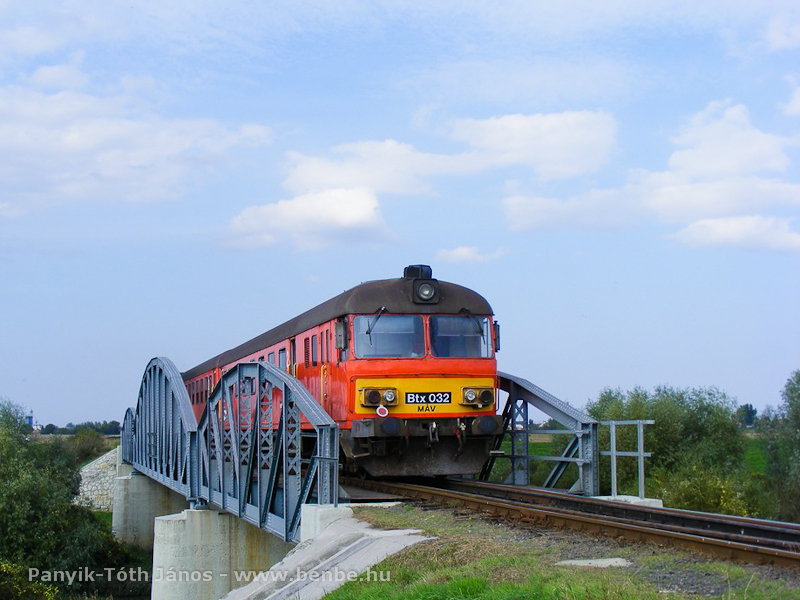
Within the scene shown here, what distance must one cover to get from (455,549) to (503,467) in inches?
1033

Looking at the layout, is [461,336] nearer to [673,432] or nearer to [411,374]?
[411,374]

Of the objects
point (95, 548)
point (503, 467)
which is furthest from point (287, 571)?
point (95, 548)

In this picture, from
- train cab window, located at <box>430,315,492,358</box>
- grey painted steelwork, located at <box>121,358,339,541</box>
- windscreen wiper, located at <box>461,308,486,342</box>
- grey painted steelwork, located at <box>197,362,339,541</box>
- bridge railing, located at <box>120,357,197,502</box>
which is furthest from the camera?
bridge railing, located at <box>120,357,197,502</box>

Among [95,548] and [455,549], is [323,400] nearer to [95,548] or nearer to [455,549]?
[455,549]

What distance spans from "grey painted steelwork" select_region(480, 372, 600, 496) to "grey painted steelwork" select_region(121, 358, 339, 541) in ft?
13.0

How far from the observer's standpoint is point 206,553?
21625 millimetres

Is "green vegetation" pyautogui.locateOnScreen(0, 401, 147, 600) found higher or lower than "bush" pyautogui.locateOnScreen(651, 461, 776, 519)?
lower

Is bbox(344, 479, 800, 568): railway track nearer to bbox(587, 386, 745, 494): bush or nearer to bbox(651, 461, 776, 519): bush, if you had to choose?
bbox(651, 461, 776, 519): bush

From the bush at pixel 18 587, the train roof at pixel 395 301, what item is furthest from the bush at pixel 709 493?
the bush at pixel 18 587

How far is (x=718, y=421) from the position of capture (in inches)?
1305

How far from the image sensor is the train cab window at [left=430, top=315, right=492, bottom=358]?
17.0 meters

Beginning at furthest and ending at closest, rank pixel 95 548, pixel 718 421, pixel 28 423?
pixel 28 423 < pixel 95 548 < pixel 718 421

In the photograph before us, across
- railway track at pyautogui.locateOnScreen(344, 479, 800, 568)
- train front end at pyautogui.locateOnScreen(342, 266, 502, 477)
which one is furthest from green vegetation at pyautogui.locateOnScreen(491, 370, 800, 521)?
railway track at pyautogui.locateOnScreen(344, 479, 800, 568)

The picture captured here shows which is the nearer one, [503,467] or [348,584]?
[348,584]
